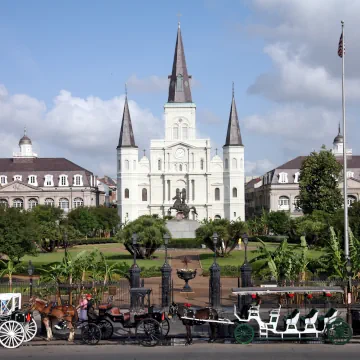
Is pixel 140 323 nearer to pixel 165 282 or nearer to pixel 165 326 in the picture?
pixel 165 326

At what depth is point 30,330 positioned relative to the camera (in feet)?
57.9

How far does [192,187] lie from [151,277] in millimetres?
65107

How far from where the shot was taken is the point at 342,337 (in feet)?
55.5

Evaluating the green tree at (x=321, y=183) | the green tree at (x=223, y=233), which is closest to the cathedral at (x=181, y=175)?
the green tree at (x=321, y=183)

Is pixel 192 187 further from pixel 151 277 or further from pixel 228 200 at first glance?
pixel 151 277

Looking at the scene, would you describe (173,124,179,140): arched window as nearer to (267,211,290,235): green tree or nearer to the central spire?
the central spire

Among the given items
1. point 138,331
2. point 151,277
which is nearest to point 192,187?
point 151,277

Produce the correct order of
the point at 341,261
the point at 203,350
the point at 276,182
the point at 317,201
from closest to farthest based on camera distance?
1. the point at 203,350
2. the point at 341,261
3. the point at 317,201
4. the point at 276,182

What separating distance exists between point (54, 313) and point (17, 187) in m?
85.1

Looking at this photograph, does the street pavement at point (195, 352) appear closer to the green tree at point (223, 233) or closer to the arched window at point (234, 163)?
the green tree at point (223, 233)

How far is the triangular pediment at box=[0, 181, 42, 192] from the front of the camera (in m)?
99.0

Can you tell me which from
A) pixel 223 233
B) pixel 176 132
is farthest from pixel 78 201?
pixel 223 233

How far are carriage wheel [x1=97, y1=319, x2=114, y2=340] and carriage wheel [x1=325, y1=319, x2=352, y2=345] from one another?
5995 millimetres

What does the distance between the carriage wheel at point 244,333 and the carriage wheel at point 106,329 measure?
3579 millimetres
